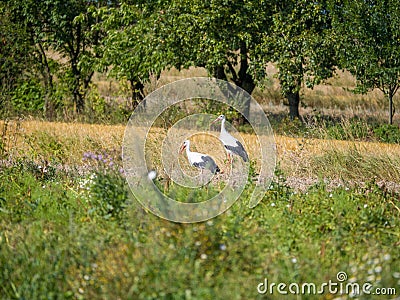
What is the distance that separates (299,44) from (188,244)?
1326 centimetres

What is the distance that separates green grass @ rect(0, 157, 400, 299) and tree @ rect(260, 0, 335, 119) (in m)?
11.0

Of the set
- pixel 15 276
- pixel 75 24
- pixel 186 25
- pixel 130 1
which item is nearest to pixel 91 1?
pixel 75 24

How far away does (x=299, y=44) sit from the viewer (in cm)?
1702

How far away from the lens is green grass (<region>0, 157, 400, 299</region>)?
4.17m

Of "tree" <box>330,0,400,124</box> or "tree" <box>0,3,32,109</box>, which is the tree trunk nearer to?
"tree" <box>330,0,400,124</box>

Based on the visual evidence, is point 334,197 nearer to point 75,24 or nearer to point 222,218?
point 222,218

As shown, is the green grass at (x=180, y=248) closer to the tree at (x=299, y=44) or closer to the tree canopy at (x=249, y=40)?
the tree canopy at (x=249, y=40)

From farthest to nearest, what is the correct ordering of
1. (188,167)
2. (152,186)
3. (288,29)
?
(288,29)
(188,167)
(152,186)

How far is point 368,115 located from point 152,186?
54.3 feet

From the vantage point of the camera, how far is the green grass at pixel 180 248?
164 inches

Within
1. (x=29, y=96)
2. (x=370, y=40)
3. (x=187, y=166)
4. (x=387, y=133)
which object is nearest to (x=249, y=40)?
(x=370, y=40)

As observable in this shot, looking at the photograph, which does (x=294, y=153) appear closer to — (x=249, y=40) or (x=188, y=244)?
(x=188, y=244)

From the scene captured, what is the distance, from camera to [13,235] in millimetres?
5152

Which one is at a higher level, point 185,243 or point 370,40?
point 370,40
